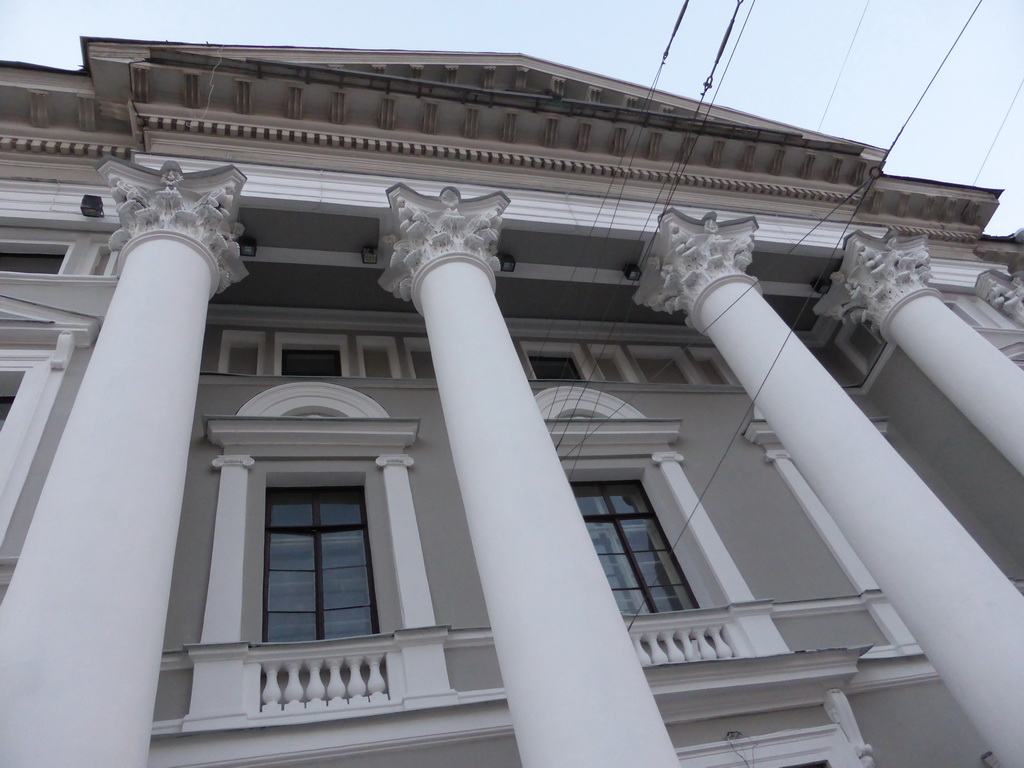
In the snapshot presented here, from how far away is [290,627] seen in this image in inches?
336

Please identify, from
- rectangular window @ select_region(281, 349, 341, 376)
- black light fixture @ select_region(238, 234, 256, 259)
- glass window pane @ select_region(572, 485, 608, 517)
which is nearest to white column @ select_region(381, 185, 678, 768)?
black light fixture @ select_region(238, 234, 256, 259)

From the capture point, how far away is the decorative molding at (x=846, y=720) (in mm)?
8289

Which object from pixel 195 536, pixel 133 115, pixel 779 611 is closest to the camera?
pixel 195 536

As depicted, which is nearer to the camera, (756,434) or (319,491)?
(319,491)

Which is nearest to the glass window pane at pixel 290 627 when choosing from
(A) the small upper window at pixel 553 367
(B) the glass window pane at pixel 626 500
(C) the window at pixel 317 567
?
(C) the window at pixel 317 567

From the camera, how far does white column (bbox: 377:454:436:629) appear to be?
8.52m

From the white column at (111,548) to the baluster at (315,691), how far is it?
2.64m

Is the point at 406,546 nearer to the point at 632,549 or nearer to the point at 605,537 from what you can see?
the point at 605,537

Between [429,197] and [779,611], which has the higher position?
[429,197]

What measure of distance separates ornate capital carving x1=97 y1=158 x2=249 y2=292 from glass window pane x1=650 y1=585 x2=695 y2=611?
6.04 metres

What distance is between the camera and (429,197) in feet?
30.6

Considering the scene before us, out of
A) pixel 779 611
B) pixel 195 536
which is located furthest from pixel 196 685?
pixel 779 611

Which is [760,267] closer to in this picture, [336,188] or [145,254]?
[336,188]

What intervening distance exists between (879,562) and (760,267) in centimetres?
611
